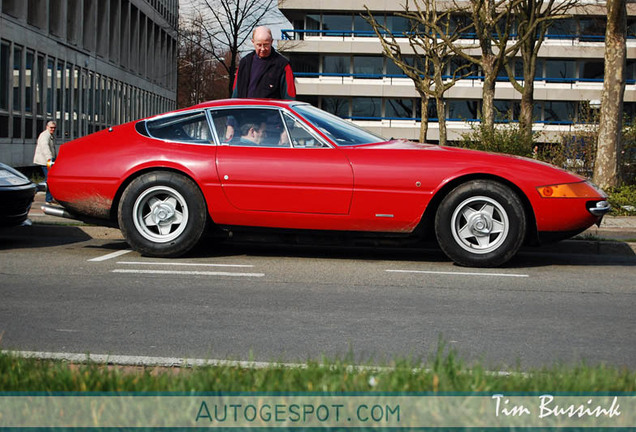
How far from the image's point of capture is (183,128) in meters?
8.42

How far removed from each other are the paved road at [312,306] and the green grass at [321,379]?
0.38 metres

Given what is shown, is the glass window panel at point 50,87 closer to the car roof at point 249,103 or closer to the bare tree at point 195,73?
the bare tree at point 195,73

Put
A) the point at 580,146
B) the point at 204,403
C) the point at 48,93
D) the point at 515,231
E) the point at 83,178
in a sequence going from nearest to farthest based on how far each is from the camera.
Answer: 1. the point at 204,403
2. the point at 515,231
3. the point at 83,178
4. the point at 580,146
5. the point at 48,93

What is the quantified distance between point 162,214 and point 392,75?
5571cm

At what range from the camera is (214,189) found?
807 cm

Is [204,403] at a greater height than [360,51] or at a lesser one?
lesser

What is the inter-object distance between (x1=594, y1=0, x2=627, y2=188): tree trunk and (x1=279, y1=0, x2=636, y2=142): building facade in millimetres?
46431

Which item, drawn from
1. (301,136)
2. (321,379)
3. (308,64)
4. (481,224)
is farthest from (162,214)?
(308,64)

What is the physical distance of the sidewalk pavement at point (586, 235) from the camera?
9.44 metres

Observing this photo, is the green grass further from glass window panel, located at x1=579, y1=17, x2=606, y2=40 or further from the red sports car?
glass window panel, located at x1=579, y1=17, x2=606, y2=40

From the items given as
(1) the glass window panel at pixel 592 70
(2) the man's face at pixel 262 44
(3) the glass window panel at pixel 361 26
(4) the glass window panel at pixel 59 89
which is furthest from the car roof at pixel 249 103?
(1) the glass window panel at pixel 592 70

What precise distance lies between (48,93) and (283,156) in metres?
26.4

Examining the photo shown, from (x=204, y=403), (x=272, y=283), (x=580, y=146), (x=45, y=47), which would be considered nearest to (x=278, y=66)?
(x=272, y=283)

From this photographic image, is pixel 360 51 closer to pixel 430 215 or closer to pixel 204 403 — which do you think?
pixel 430 215
